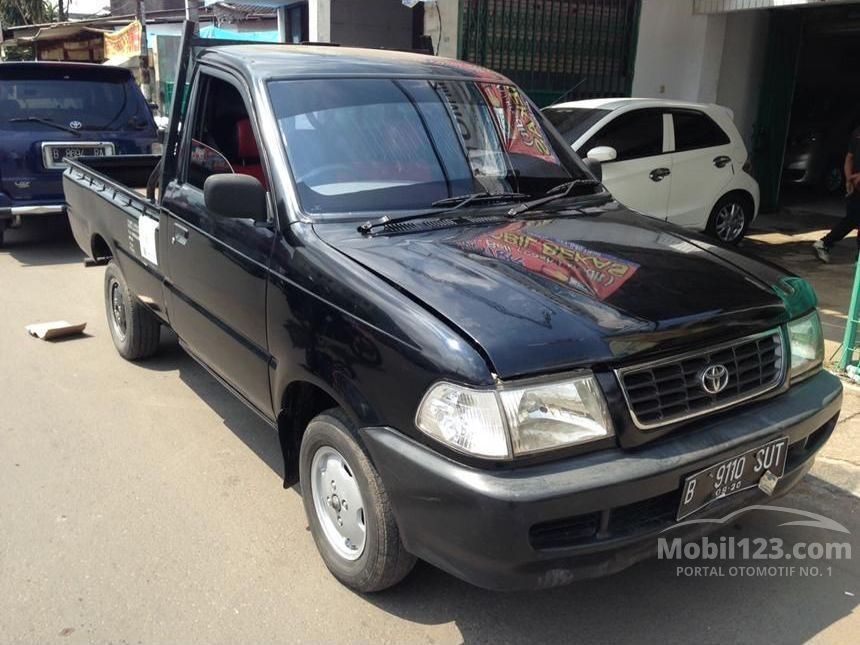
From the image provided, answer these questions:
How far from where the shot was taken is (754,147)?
11.1m

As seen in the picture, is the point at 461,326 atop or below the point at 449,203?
below

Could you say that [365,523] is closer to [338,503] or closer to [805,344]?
[338,503]

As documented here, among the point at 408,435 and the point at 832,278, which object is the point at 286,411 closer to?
the point at 408,435

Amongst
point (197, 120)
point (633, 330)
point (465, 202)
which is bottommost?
point (633, 330)

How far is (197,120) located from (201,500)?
1887mm

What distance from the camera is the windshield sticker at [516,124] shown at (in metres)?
3.65

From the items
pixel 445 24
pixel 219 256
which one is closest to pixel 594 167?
pixel 219 256

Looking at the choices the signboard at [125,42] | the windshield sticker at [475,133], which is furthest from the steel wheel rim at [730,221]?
the signboard at [125,42]

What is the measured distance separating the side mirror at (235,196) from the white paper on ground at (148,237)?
4.25ft

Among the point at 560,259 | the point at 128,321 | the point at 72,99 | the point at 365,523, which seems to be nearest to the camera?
the point at 365,523

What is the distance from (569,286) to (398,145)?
1162 millimetres

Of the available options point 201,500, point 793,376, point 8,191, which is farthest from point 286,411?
point 8,191

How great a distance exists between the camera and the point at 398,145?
3271 mm

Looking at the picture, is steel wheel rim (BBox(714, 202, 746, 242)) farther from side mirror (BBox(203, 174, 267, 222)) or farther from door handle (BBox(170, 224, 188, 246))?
side mirror (BBox(203, 174, 267, 222))
